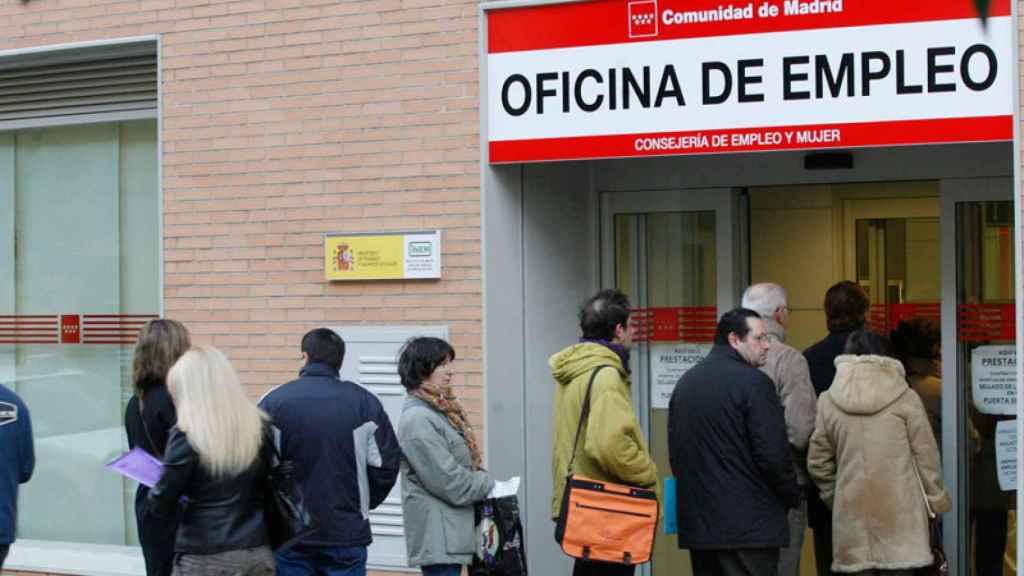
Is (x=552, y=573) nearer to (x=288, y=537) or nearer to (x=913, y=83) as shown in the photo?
(x=288, y=537)

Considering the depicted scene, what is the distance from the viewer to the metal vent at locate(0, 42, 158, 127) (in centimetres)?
923

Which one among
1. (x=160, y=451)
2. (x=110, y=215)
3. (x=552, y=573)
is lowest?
(x=552, y=573)

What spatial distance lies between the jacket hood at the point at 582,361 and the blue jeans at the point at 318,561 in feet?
3.96

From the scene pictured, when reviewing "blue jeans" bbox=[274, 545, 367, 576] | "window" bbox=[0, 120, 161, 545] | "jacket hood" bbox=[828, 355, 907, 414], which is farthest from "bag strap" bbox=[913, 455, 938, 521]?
"window" bbox=[0, 120, 161, 545]

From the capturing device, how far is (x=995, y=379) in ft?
25.0

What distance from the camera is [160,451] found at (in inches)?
250

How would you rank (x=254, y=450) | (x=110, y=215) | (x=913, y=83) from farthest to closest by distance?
(x=110, y=215), (x=913, y=83), (x=254, y=450)

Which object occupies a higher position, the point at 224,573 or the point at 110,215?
the point at 110,215

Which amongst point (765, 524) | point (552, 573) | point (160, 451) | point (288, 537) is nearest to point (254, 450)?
point (288, 537)

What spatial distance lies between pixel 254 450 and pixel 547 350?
3084 mm

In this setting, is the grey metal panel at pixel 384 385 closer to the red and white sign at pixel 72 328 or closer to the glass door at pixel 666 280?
the glass door at pixel 666 280

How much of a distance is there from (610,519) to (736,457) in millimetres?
617

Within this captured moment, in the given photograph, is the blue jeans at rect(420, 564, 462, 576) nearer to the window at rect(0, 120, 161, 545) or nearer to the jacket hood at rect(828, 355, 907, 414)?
the jacket hood at rect(828, 355, 907, 414)

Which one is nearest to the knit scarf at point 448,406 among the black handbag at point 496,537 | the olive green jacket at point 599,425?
the black handbag at point 496,537
